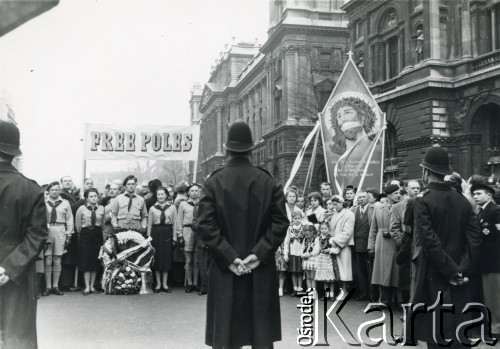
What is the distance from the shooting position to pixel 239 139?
188 inches

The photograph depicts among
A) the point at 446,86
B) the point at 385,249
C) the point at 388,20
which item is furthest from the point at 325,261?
the point at 388,20

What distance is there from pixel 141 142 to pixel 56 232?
3.09 m

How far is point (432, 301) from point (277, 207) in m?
1.91

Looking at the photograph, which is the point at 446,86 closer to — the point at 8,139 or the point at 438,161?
the point at 438,161

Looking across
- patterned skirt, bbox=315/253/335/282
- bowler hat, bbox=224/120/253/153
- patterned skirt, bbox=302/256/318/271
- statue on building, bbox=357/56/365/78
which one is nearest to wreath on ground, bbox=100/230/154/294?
patterned skirt, bbox=302/256/318/271

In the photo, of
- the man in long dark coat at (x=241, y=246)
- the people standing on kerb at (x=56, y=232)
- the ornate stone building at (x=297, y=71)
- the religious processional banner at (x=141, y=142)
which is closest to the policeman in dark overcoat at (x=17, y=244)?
the man in long dark coat at (x=241, y=246)

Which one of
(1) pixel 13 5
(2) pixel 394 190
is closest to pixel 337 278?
(2) pixel 394 190

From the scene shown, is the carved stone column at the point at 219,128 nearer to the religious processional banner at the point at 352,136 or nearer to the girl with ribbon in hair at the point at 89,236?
the religious processional banner at the point at 352,136

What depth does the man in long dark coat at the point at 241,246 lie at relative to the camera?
4496mm

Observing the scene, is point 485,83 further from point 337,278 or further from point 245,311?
point 245,311

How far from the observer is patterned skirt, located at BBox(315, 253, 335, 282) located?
31.9 ft

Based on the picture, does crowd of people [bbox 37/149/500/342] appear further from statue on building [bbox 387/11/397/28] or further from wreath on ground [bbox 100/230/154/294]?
statue on building [bbox 387/11/397/28]

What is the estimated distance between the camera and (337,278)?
32.1ft

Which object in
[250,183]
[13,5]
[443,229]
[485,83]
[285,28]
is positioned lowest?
[443,229]
